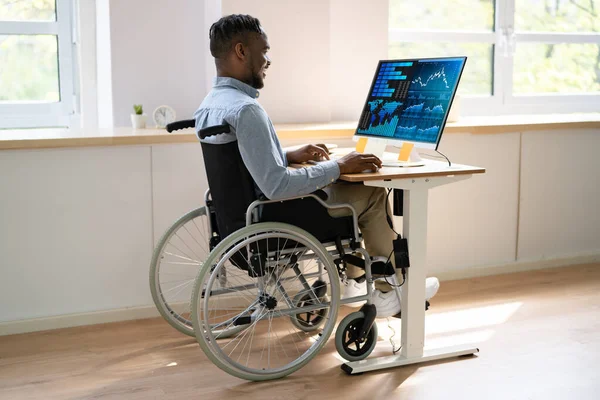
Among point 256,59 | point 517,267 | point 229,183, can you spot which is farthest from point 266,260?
point 517,267

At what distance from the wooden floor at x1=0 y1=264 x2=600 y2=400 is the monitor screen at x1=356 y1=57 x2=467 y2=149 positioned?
77 centimetres

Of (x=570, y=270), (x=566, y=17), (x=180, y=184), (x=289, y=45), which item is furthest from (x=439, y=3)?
(x=180, y=184)

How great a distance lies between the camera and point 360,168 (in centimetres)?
251

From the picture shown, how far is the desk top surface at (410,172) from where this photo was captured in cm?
247

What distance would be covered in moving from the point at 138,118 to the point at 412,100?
4.24 feet

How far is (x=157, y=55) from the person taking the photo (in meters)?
3.63

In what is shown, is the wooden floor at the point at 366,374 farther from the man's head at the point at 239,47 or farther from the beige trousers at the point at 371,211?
the man's head at the point at 239,47

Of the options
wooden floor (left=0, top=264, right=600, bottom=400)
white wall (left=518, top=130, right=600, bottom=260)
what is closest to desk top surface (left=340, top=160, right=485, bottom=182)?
wooden floor (left=0, top=264, right=600, bottom=400)

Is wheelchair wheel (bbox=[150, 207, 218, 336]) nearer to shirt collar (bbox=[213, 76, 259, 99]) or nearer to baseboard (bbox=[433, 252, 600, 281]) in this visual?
shirt collar (bbox=[213, 76, 259, 99])

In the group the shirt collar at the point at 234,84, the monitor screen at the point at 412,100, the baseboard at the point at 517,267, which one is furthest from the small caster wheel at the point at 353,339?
the baseboard at the point at 517,267

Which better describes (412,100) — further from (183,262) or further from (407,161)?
(183,262)

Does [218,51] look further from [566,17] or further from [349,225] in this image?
[566,17]

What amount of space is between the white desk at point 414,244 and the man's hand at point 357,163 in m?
0.03

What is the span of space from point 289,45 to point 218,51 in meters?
1.08
